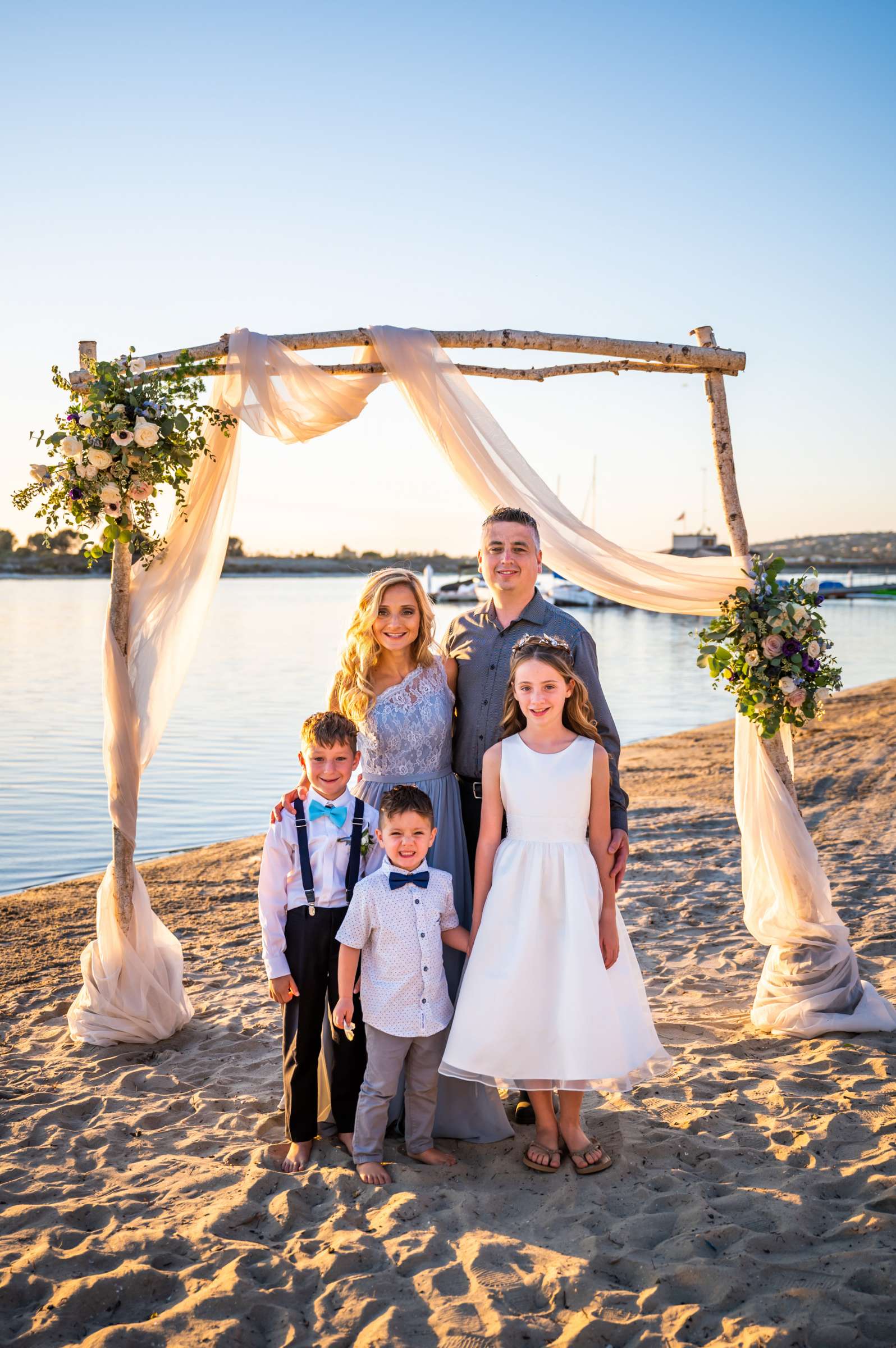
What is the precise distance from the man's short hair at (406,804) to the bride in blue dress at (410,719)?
1.22ft

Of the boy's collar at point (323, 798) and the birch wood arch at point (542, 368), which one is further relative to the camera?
the birch wood arch at point (542, 368)

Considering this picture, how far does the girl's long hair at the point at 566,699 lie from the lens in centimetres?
347

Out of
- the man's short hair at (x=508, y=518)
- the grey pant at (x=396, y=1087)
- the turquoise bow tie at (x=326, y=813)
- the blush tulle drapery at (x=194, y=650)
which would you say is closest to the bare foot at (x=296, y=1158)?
the grey pant at (x=396, y=1087)

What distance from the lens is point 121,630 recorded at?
468 centimetres

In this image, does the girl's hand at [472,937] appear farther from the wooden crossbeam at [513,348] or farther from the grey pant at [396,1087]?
the wooden crossbeam at [513,348]

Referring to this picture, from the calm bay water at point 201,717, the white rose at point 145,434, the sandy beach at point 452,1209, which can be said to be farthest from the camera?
the calm bay water at point 201,717

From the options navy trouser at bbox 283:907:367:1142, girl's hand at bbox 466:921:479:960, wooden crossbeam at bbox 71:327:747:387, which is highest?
wooden crossbeam at bbox 71:327:747:387

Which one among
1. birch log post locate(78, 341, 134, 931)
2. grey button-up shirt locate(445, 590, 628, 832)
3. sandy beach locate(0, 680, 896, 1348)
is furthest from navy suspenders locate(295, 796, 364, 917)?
birch log post locate(78, 341, 134, 931)

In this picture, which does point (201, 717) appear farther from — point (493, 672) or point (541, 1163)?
point (541, 1163)

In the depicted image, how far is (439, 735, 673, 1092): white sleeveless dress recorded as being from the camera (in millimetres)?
3291

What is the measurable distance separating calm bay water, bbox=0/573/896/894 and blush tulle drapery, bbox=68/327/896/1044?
32.8 inches

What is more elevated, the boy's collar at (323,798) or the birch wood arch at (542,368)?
the birch wood arch at (542,368)

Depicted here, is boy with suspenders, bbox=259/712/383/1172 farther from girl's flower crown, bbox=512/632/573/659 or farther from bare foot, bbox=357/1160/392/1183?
girl's flower crown, bbox=512/632/573/659

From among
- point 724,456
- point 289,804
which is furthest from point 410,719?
point 724,456
